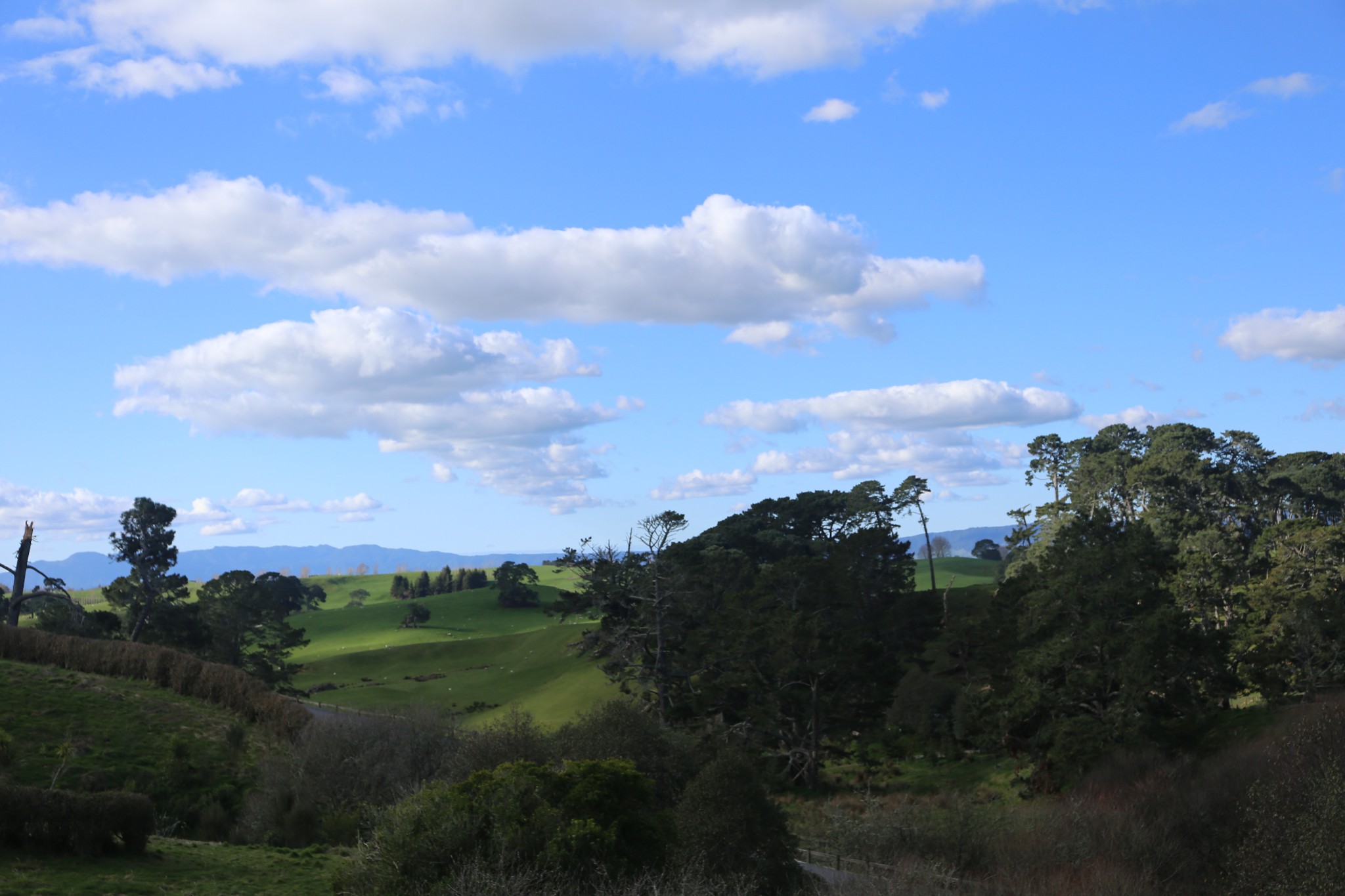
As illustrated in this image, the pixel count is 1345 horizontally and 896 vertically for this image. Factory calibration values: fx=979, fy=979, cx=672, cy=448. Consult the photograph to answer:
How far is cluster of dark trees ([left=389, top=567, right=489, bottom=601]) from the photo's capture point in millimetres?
172500

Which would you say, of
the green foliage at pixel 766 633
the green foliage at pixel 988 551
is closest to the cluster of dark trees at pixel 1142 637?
the green foliage at pixel 766 633

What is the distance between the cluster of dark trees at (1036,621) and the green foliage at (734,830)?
24869 millimetres

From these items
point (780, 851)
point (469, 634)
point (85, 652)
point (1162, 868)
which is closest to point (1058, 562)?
point (1162, 868)

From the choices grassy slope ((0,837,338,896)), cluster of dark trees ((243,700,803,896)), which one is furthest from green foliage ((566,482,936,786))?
grassy slope ((0,837,338,896))

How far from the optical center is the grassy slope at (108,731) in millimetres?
36344

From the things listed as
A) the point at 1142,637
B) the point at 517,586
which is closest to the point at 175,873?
the point at 1142,637

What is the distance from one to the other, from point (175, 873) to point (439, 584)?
159m

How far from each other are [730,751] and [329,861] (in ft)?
37.8

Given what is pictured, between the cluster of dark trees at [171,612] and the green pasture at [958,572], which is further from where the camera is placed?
the green pasture at [958,572]

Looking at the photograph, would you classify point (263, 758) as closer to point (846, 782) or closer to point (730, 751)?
point (730, 751)

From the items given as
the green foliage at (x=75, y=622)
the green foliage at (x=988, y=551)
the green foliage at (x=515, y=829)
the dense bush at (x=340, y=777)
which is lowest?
the dense bush at (x=340, y=777)

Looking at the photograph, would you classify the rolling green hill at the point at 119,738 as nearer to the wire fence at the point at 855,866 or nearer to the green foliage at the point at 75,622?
the green foliage at the point at 75,622

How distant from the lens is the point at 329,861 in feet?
88.9

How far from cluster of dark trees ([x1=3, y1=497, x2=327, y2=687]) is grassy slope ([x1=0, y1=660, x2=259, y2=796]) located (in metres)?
21.2
